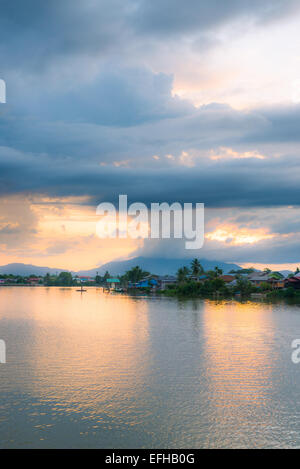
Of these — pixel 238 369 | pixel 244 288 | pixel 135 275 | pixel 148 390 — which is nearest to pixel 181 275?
pixel 244 288

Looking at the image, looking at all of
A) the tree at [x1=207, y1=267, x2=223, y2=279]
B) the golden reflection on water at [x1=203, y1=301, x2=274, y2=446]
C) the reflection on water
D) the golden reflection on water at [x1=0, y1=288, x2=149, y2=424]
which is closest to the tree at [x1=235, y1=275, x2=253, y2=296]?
the tree at [x1=207, y1=267, x2=223, y2=279]

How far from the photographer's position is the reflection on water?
1619 cm

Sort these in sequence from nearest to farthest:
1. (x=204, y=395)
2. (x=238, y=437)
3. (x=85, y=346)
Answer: (x=238, y=437) → (x=204, y=395) → (x=85, y=346)

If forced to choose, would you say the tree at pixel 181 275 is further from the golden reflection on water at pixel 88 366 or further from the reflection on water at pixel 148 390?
the reflection on water at pixel 148 390

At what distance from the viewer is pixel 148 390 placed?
844 inches

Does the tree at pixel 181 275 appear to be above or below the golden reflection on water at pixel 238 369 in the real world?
above

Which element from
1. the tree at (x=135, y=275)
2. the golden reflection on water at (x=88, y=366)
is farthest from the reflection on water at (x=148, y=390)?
the tree at (x=135, y=275)

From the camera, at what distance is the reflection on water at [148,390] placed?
16.2m

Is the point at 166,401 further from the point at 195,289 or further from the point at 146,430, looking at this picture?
the point at 195,289

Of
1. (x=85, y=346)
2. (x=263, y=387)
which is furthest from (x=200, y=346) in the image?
(x=263, y=387)

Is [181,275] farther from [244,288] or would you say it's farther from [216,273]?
[244,288]

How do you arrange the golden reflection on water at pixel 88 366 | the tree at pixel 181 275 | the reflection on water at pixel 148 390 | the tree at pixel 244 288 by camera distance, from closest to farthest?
1. the reflection on water at pixel 148 390
2. the golden reflection on water at pixel 88 366
3. the tree at pixel 244 288
4. the tree at pixel 181 275

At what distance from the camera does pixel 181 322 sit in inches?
1940
